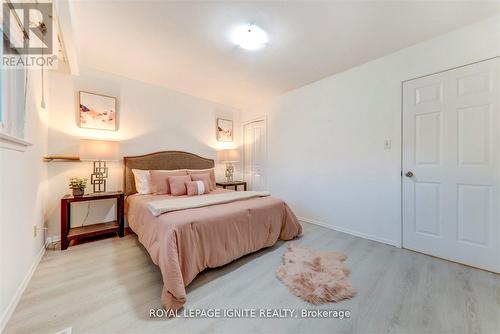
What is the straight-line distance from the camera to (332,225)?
3215 millimetres

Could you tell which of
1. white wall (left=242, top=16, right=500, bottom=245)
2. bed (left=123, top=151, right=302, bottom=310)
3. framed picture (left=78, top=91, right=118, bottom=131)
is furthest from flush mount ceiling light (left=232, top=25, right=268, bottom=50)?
framed picture (left=78, top=91, right=118, bottom=131)

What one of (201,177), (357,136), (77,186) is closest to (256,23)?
(357,136)

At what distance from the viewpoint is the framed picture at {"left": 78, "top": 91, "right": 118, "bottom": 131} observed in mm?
2842

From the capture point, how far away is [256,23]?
199 centimetres

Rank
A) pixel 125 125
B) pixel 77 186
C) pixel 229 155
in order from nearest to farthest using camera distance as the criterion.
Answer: pixel 77 186
pixel 125 125
pixel 229 155

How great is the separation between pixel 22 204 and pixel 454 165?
164 inches

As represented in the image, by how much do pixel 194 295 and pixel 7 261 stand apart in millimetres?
1324

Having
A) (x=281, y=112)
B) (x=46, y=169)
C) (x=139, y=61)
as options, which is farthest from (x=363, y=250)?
(x=46, y=169)

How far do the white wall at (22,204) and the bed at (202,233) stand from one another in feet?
2.91

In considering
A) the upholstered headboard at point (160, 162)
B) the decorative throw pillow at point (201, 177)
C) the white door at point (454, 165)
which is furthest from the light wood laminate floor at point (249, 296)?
the decorative throw pillow at point (201, 177)

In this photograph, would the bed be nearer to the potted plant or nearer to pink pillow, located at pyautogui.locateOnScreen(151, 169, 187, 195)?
pink pillow, located at pyautogui.locateOnScreen(151, 169, 187, 195)

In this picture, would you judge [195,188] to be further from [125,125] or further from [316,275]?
[316,275]

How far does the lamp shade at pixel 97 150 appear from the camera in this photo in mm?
2496

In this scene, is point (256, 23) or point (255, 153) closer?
point (256, 23)
